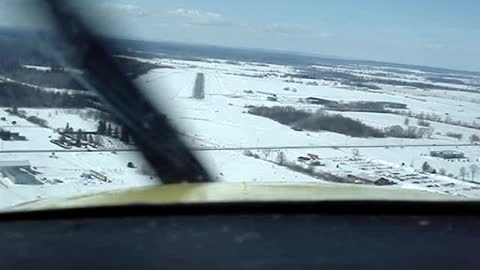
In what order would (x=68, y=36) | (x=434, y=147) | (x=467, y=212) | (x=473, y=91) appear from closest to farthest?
(x=467, y=212)
(x=68, y=36)
(x=434, y=147)
(x=473, y=91)

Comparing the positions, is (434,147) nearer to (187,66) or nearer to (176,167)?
(187,66)

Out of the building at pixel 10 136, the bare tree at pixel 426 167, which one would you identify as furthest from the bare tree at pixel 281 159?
the building at pixel 10 136

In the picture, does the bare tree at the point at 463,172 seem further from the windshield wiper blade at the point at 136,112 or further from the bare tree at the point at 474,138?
the windshield wiper blade at the point at 136,112

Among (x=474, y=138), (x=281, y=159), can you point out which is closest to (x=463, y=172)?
(x=281, y=159)

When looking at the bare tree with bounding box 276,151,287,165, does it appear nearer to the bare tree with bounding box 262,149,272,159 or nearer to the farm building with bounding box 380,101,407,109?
the bare tree with bounding box 262,149,272,159

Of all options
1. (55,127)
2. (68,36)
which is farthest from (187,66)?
(68,36)

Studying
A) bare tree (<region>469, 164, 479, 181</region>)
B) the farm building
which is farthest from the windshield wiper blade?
the farm building
